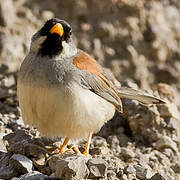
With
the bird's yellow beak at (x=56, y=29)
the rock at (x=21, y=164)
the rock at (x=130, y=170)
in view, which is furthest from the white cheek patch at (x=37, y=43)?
the rock at (x=130, y=170)

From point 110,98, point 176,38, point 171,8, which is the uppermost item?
point 171,8

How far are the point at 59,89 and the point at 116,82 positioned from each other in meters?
2.49

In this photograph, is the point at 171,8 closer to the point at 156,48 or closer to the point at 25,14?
the point at 156,48

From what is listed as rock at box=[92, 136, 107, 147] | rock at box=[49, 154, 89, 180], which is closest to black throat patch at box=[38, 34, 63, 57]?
rock at box=[49, 154, 89, 180]

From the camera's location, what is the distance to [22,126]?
727 centimetres

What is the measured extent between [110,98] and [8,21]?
4567 mm

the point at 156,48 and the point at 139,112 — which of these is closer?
the point at 139,112

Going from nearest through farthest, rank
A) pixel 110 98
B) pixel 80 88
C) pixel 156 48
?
pixel 80 88 < pixel 110 98 < pixel 156 48

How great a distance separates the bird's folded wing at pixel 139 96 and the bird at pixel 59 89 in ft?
2.65

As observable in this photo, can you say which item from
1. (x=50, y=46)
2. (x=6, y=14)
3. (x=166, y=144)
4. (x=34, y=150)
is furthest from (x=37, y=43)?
(x=6, y=14)

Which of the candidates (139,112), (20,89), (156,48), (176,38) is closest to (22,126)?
(20,89)

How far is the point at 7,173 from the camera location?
5.52 meters

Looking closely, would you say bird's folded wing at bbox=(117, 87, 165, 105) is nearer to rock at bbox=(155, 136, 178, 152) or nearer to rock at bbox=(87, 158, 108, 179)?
rock at bbox=(155, 136, 178, 152)

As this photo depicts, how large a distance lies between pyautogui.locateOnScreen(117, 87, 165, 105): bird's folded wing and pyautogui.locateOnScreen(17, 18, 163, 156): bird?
0.81 m
